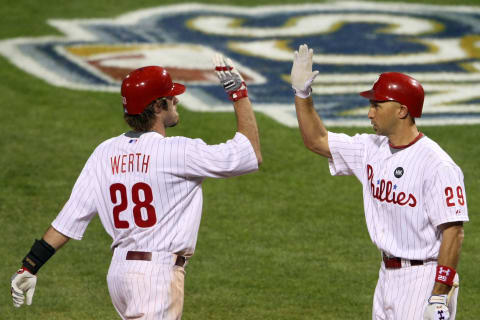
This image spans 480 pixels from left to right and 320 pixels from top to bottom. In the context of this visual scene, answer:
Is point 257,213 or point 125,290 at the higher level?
point 257,213

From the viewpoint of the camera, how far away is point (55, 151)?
12.5 metres

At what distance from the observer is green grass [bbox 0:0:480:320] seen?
28.6 feet

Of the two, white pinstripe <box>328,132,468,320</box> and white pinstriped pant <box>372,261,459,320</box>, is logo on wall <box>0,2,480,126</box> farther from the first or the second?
white pinstriped pant <box>372,261,459,320</box>

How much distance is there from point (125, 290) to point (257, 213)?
17.1 ft

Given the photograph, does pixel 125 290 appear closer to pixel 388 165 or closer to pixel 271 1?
pixel 388 165

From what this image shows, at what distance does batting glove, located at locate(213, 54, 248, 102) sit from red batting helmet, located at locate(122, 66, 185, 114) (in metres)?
0.29

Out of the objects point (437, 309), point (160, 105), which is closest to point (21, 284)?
point (160, 105)

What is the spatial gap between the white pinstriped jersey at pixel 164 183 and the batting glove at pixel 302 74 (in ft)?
2.65

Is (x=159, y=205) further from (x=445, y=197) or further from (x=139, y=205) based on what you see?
(x=445, y=197)

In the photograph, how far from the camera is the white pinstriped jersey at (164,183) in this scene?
5.68 m

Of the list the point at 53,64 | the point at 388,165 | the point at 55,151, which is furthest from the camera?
the point at 53,64

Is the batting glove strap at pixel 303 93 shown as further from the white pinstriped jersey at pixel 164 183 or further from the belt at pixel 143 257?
the belt at pixel 143 257

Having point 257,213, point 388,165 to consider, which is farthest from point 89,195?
point 257,213

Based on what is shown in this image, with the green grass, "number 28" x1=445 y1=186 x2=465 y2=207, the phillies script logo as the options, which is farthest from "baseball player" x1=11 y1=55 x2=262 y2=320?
the green grass
